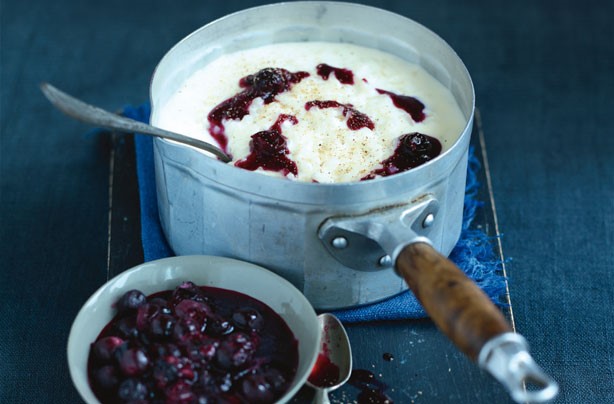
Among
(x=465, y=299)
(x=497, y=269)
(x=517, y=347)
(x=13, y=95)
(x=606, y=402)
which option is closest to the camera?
(x=517, y=347)

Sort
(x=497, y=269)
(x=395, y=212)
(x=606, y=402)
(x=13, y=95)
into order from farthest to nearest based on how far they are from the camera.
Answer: (x=13, y=95) → (x=497, y=269) → (x=606, y=402) → (x=395, y=212)

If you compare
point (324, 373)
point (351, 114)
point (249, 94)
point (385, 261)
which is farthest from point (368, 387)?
point (249, 94)

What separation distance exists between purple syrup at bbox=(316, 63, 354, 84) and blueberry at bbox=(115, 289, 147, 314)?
80 cm

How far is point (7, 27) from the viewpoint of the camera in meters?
3.45

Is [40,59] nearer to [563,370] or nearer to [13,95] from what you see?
[13,95]

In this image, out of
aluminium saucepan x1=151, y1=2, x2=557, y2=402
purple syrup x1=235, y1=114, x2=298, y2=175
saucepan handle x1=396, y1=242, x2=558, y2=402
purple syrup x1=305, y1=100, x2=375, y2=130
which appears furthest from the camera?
purple syrup x1=305, y1=100, x2=375, y2=130

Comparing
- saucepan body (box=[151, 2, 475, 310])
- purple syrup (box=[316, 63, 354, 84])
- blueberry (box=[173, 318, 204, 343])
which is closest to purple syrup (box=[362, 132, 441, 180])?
saucepan body (box=[151, 2, 475, 310])

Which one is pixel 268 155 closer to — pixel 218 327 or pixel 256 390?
pixel 218 327

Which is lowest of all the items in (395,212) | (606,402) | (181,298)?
(606,402)

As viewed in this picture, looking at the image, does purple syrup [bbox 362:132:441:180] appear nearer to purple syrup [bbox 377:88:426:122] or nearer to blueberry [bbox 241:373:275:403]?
purple syrup [bbox 377:88:426:122]

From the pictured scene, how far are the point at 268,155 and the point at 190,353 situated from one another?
0.53 meters

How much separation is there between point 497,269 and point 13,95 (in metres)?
1.69

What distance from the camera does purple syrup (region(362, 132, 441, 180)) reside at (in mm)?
2203

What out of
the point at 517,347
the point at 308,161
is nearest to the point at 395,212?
the point at 308,161
